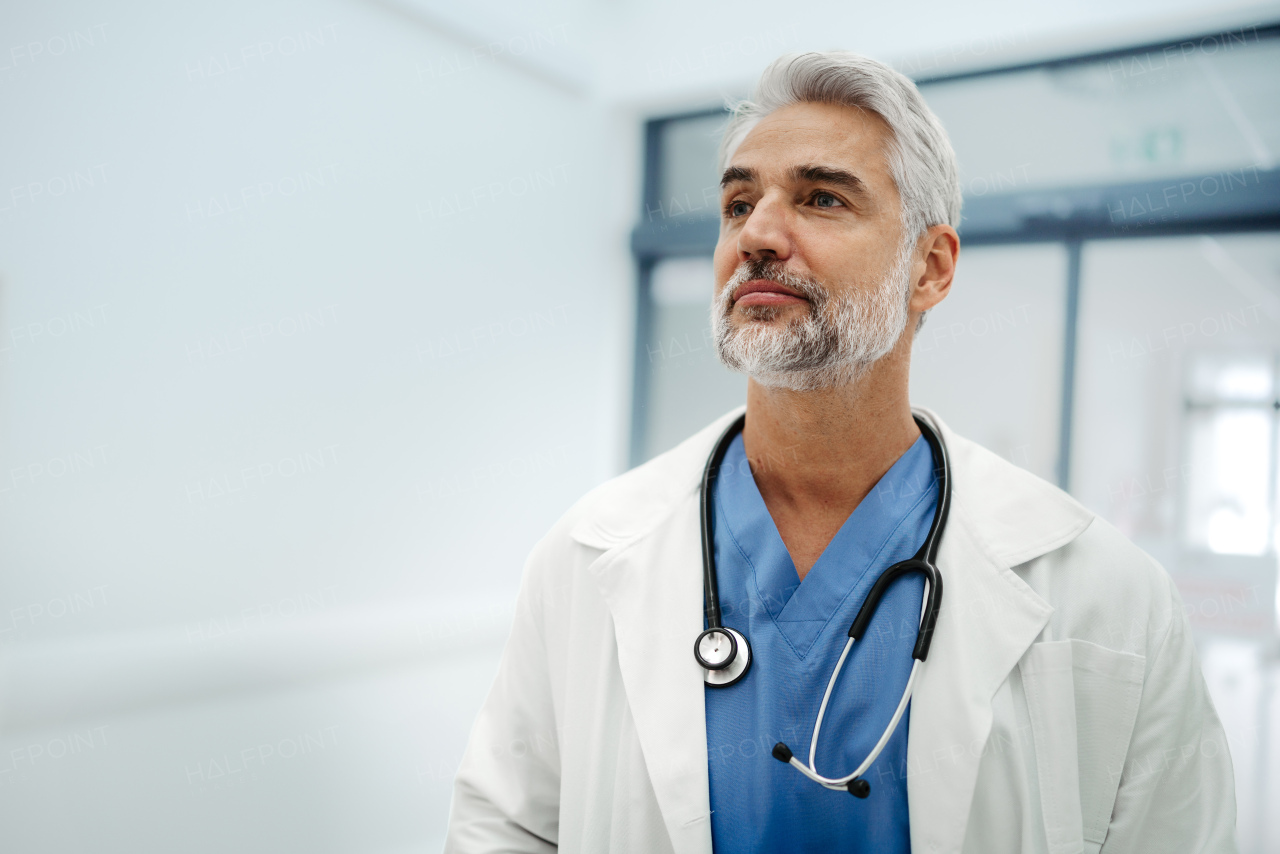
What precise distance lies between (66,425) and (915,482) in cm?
173

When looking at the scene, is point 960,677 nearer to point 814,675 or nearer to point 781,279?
point 814,675

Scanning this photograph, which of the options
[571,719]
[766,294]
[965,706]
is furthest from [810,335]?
[571,719]

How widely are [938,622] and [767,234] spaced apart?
528 millimetres

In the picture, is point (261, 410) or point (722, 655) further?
point (261, 410)

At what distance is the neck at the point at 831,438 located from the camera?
1138 mm

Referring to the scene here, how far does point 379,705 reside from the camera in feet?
8.12

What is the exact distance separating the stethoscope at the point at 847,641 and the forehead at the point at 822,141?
0.43 meters

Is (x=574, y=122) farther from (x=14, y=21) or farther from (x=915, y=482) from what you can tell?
(x=915, y=482)

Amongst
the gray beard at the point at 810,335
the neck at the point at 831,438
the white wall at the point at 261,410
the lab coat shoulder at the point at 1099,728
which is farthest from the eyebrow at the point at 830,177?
the white wall at the point at 261,410

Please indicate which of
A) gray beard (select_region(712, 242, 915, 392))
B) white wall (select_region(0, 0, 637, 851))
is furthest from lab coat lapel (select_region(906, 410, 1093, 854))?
white wall (select_region(0, 0, 637, 851))

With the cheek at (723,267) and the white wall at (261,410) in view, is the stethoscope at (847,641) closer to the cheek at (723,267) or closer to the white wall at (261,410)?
the cheek at (723,267)

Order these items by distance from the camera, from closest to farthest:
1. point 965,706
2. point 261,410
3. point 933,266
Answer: point 965,706
point 933,266
point 261,410

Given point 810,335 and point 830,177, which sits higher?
point 830,177

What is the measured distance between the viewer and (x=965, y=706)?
95 cm
